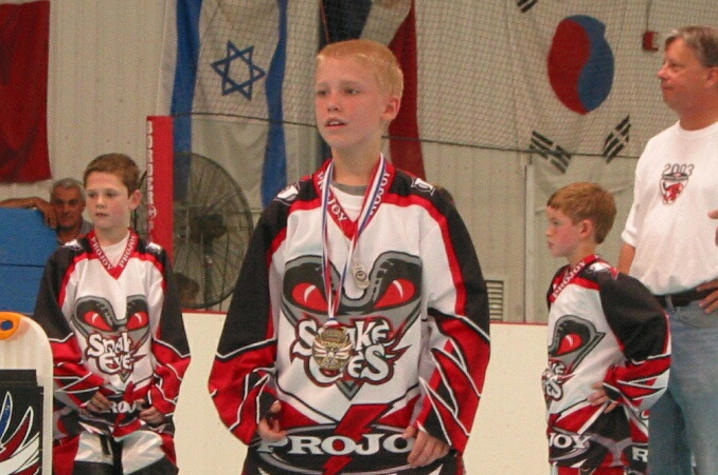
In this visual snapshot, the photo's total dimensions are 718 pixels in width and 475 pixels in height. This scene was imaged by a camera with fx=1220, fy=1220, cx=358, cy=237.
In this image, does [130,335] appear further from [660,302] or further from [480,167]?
[480,167]

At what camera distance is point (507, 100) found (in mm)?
7230

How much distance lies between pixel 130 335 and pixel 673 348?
1.41 m

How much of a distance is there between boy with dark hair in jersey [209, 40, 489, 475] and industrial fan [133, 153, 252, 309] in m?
2.63

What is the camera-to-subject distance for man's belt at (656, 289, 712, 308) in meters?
3.03

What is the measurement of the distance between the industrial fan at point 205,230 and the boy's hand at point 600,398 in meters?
1.97

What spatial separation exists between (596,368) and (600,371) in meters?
0.01

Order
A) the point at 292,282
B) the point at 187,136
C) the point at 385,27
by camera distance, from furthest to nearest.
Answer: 1. the point at 385,27
2. the point at 187,136
3. the point at 292,282

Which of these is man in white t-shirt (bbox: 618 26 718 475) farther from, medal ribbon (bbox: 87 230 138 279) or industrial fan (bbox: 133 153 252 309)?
industrial fan (bbox: 133 153 252 309)

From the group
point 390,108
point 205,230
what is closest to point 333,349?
point 390,108

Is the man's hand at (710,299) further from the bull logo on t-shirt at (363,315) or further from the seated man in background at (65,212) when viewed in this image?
the seated man in background at (65,212)

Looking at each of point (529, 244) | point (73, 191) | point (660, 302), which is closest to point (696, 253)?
point (660, 302)

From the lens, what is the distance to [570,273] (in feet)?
10.8

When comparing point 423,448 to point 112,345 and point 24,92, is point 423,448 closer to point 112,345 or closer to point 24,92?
point 112,345

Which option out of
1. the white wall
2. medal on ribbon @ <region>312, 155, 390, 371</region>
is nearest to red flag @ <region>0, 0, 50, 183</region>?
the white wall
